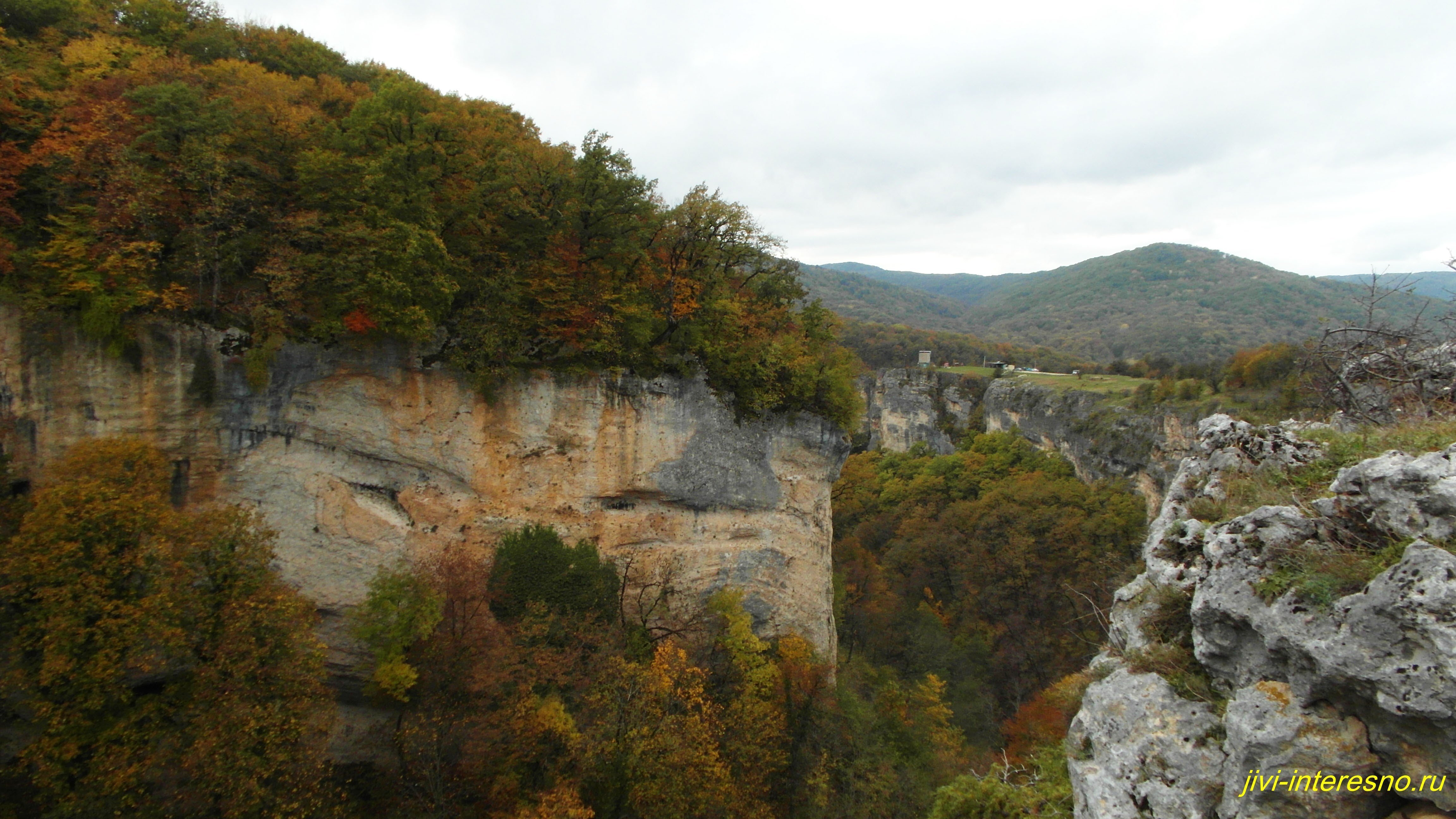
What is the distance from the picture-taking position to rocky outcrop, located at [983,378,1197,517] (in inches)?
1517

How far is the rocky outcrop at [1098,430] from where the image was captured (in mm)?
38531

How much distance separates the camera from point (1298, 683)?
5.04 metres

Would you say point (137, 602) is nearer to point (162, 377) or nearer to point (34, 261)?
point (162, 377)

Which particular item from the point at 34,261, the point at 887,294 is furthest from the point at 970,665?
the point at 887,294

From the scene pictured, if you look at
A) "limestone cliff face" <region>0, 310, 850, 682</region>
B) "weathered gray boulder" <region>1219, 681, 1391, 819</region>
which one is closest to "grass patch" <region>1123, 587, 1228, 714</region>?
"weathered gray boulder" <region>1219, 681, 1391, 819</region>

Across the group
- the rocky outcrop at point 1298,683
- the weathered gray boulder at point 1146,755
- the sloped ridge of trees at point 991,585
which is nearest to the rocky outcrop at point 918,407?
the sloped ridge of trees at point 991,585

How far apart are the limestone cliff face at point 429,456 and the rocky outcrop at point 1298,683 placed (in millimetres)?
13835

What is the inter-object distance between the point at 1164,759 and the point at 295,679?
1278cm

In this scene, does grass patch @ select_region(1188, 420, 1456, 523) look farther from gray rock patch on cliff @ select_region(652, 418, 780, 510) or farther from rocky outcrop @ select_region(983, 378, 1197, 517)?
rocky outcrop @ select_region(983, 378, 1197, 517)

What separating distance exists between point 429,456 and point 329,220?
6065 mm

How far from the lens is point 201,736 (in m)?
9.93

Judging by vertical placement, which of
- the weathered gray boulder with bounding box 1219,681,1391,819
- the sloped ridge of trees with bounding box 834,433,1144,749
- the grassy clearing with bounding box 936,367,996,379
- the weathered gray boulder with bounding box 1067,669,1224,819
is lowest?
the sloped ridge of trees with bounding box 834,433,1144,749

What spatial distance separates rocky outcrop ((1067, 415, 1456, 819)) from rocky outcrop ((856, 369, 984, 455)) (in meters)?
56.8

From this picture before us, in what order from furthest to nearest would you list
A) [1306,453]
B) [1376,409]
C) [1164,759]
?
[1376,409]
[1306,453]
[1164,759]
